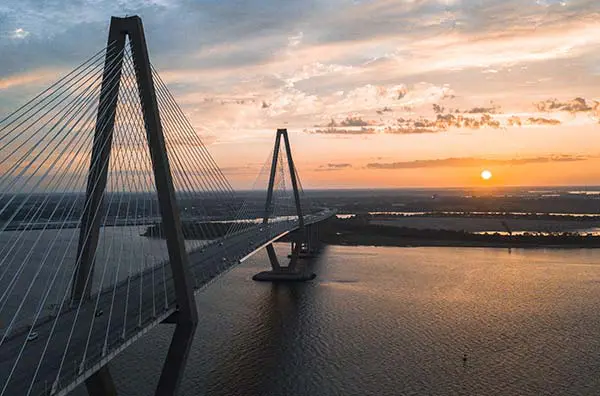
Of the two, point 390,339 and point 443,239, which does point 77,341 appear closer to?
point 390,339

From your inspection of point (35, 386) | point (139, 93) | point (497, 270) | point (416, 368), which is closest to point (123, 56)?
point (139, 93)

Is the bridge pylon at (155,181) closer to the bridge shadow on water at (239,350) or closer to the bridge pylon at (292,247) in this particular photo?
the bridge shadow on water at (239,350)

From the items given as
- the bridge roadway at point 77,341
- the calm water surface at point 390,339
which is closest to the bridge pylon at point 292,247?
the calm water surface at point 390,339

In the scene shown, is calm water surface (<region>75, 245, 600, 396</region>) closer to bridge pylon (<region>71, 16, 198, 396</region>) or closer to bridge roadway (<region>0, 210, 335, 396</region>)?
bridge roadway (<region>0, 210, 335, 396</region>)

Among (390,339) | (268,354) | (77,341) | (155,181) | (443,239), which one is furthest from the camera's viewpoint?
(443,239)

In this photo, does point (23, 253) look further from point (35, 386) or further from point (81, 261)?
point (35, 386)

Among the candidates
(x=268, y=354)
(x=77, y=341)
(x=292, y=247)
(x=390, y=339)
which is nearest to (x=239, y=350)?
(x=268, y=354)

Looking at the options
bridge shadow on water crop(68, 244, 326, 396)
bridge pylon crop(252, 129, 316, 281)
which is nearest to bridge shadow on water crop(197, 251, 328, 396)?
bridge shadow on water crop(68, 244, 326, 396)
